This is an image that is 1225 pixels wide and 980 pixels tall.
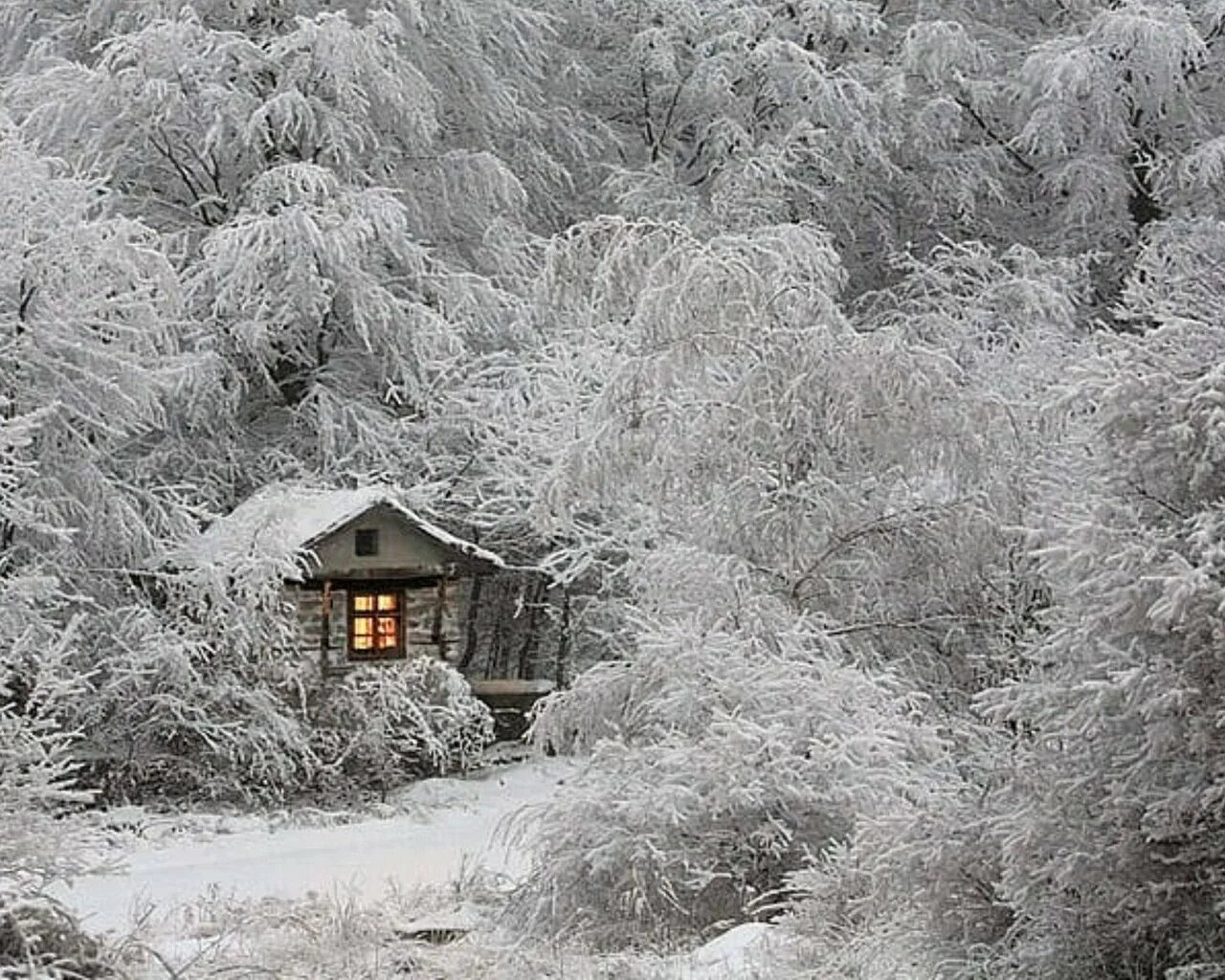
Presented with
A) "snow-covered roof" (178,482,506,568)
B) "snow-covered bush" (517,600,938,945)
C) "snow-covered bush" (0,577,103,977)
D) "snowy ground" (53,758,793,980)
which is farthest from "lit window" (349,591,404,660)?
"snow-covered bush" (0,577,103,977)

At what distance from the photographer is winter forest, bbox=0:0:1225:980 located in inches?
227

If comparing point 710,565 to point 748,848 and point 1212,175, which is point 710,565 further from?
point 1212,175

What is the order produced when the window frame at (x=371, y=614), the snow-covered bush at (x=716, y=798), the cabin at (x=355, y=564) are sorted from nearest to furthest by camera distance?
the snow-covered bush at (x=716, y=798) < the cabin at (x=355, y=564) < the window frame at (x=371, y=614)

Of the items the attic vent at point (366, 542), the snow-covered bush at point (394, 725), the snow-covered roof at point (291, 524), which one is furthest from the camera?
the attic vent at point (366, 542)

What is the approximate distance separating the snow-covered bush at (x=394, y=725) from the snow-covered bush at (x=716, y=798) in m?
5.41

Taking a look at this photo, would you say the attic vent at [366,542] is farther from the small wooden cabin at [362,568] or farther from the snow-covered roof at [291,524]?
the snow-covered roof at [291,524]

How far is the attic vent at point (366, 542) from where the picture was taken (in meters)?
15.3

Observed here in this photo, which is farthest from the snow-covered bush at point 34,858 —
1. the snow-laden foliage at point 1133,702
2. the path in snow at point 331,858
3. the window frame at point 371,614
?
the window frame at point 371,614

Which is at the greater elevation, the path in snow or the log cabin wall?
the log cabin wall

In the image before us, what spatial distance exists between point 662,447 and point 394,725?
16.6 feet

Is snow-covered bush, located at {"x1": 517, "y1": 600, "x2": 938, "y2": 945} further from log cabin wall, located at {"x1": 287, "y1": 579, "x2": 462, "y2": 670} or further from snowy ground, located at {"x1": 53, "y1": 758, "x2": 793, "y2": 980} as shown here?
log cabin wall, located at {"x1": 287, "y1": 579, "x2": 462, "y2": 670}

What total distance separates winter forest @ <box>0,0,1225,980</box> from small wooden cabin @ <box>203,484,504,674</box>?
398 millimetres

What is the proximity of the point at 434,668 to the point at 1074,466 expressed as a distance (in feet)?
32.1

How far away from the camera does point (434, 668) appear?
15422 millimetres
